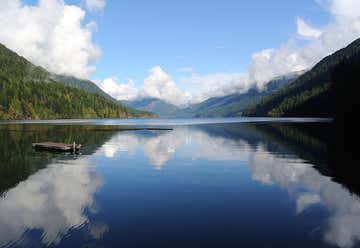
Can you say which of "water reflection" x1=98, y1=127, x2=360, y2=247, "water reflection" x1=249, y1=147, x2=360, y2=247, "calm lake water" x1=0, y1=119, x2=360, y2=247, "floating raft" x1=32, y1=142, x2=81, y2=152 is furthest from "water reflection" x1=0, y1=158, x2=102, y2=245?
"floating raft" x1=32, y1=142, x2=81, y2=152

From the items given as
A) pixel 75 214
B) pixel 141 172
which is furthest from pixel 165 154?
pixel 75 214

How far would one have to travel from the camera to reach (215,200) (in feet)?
119

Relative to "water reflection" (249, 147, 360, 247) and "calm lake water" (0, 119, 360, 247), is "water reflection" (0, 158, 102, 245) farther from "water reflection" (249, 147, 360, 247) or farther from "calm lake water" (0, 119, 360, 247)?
"water reflection" (249, 147, 360, 247)

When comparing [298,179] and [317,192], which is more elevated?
[298,179]

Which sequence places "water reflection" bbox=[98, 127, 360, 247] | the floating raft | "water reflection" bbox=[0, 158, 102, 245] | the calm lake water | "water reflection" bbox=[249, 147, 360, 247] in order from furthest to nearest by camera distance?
the floating raft, "water reflection" bbox=[98, 127, 360, 247], "water reflection" bbox=[0, 158, 102, 245], "water reflection" bbox=[249, 147, 360, 247], the calm lake water

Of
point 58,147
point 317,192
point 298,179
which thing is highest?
point 58,147

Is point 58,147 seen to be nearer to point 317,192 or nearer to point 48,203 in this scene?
point 48,203

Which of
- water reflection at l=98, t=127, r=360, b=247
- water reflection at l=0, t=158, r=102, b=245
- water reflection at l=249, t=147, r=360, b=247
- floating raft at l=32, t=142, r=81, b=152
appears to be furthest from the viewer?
floating raft at l=32, t=142, r=81, b=152

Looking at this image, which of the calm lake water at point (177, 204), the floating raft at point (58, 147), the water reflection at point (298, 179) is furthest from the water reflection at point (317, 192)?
the floating raft at point (58, 147)

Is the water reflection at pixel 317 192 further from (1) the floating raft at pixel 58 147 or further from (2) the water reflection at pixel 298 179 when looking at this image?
(1) the floating raft at pixel 58 147

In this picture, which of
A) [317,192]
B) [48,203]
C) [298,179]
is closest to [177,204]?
[48,203]

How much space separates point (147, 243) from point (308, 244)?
38.1ft

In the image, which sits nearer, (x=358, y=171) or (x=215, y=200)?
(x=215, y=200)

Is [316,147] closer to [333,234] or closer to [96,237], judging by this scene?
[333,234]
